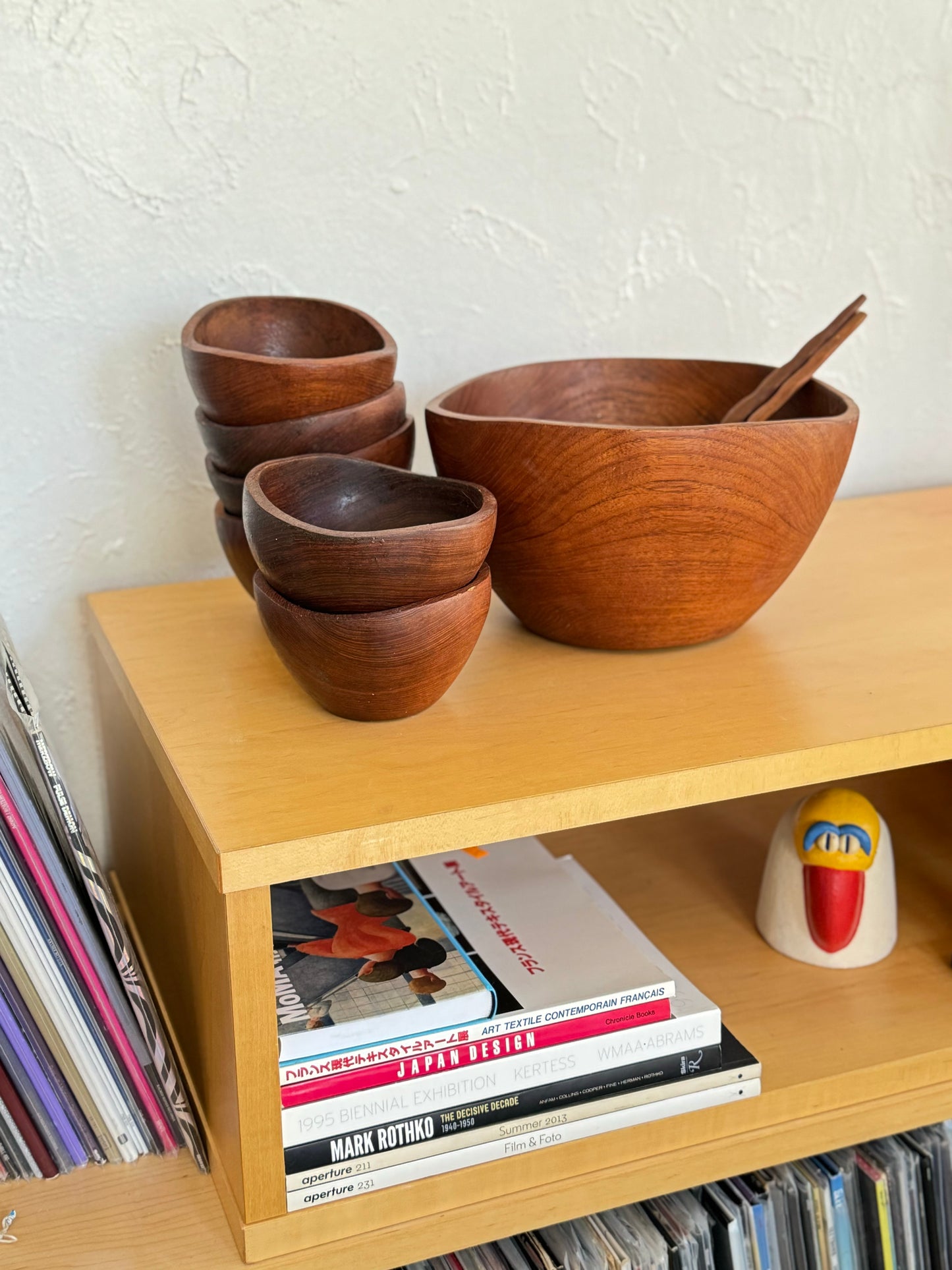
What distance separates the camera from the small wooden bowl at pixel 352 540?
0.59 meters

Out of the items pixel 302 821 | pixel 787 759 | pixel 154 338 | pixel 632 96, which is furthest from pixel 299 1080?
pixel 632 96

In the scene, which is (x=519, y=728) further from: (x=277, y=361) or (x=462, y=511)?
(x=277, y=361)

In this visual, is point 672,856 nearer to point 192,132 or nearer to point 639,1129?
point 639,1129

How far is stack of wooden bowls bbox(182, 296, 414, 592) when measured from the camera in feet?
2.31

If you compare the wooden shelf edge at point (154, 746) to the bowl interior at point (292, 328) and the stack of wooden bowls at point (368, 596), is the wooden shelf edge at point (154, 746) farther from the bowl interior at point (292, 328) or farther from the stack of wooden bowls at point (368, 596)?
the bowl interior at point (292, 328)

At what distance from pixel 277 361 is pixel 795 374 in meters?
0.32

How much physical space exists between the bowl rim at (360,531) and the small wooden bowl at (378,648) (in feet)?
0.07

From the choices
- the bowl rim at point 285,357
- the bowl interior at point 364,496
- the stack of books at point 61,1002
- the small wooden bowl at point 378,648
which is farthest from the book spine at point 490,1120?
the bowl rim at point 285,357

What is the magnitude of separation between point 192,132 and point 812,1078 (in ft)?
2.40

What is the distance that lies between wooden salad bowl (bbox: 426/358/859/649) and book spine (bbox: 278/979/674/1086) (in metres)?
0.21

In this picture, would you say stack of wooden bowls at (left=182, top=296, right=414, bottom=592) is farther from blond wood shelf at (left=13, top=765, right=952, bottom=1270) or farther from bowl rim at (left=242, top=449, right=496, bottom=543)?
blond wood shelf at (left=13, top=765, right=952, bottom=1270)

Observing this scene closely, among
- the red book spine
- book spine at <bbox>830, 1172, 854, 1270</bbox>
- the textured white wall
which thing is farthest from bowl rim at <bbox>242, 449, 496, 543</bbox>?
book spine at <bbox>830, 1172, 854, 1270</bbox>

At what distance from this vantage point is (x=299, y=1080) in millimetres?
612

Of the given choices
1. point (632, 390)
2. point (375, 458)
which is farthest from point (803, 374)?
point (375, 458)
